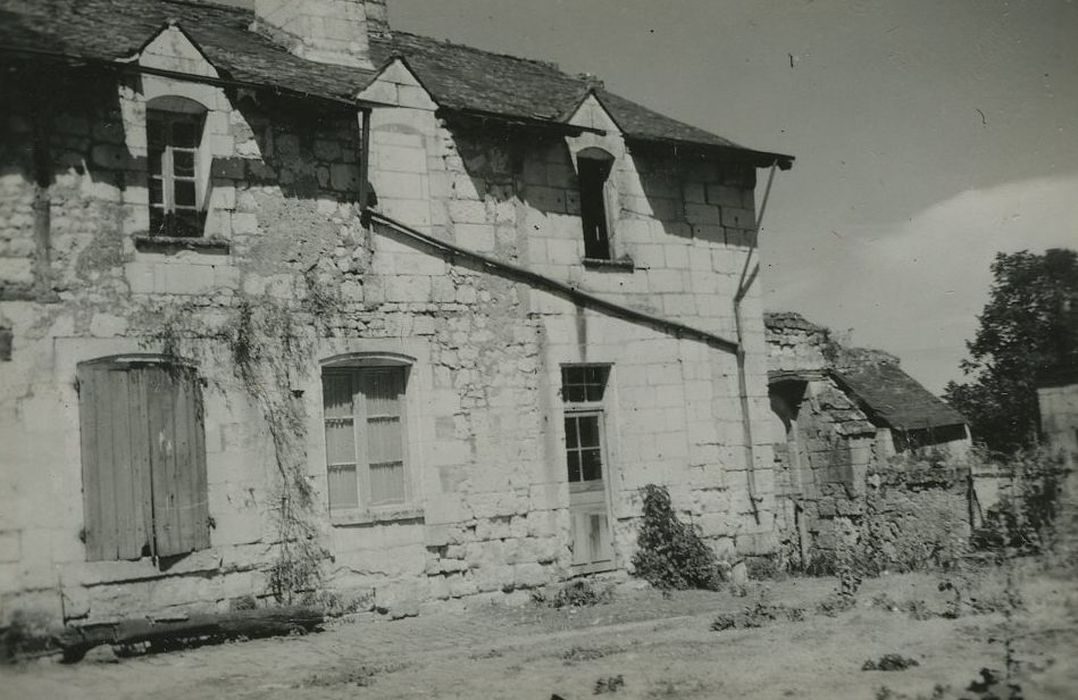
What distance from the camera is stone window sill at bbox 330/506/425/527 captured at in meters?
9.12

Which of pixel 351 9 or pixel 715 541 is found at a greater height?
pixel 351 9

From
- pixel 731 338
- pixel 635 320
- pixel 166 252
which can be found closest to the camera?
pixel 166 252

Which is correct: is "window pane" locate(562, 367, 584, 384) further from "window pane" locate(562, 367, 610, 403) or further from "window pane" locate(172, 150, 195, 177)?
"window pane" locate(172, 150, 195, 177)

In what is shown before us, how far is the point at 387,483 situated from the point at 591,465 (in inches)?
111

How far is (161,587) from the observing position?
26.4 feet

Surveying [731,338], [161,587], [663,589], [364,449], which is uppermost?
[731,338]

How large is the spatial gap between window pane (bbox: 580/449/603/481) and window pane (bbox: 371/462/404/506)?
2.49m

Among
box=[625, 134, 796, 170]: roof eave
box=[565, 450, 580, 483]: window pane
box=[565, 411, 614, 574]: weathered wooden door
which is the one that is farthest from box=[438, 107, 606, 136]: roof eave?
box=[565, 450, 580, 483]: window pane

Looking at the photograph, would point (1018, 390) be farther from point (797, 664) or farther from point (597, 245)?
point (797, 664)

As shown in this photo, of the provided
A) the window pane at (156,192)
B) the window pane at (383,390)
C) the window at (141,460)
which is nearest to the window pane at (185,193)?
the window pane at (156,192)

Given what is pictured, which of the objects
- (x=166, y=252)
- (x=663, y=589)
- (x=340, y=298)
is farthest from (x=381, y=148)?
(x=663, y=589)

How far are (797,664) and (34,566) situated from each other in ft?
20.9

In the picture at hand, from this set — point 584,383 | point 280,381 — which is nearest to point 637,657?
point 280,381

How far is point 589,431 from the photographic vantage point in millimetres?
11242
